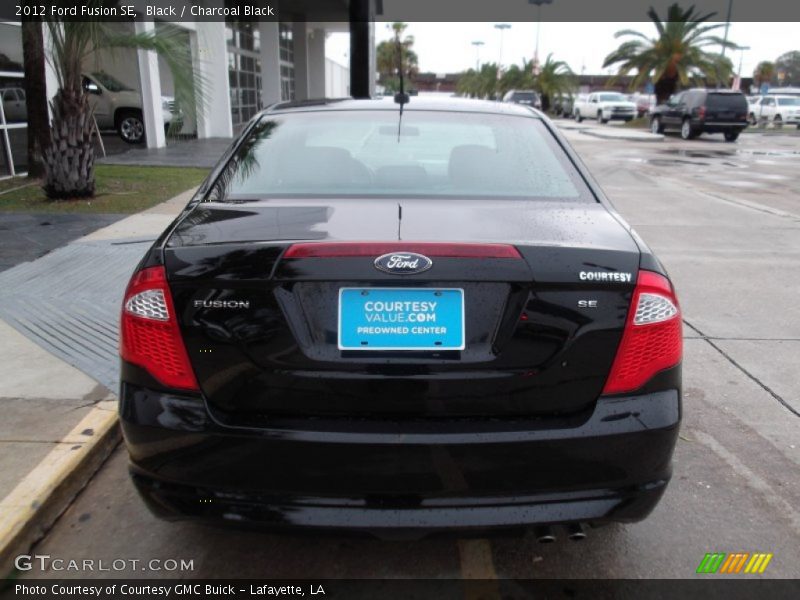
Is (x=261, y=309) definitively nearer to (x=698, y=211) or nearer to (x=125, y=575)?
(x=125, y=575)

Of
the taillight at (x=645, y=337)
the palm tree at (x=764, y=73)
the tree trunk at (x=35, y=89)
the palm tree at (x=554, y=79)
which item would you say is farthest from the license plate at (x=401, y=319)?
the palm tree at (x=764, y=73)

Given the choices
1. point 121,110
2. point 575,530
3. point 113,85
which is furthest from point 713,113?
point 575,530

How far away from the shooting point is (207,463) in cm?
206

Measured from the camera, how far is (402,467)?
6.61 ft

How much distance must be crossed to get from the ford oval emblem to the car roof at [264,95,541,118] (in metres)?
1.57

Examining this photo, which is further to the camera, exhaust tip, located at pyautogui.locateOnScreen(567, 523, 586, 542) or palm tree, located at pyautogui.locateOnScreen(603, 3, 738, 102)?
palm tree, located at pyautogui.locateOnScreen(603, 3, 738, 102)

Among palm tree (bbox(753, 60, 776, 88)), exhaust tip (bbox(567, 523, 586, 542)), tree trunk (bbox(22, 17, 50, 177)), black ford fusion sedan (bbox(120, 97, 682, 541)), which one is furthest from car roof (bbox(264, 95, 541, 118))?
palm tree (bbox(753, 60, 776, 88))

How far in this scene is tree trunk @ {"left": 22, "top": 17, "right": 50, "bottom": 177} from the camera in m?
9.55

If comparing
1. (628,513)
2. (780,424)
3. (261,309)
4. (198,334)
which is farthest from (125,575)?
(780,424)

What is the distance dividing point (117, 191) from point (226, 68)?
13180 mm

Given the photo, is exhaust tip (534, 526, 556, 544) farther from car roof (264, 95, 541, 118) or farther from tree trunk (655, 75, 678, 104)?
tree trunk (655, 75, 678, 104)

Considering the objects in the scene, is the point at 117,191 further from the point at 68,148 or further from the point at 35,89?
the point at 35,89

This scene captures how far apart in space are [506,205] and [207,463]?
141cm

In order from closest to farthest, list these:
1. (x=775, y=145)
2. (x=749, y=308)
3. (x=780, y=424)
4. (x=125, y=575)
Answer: (x=125, y=575) < (x=780, y=424) < (x=749, y=308) < (x=775, y=145)
